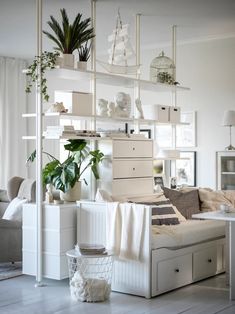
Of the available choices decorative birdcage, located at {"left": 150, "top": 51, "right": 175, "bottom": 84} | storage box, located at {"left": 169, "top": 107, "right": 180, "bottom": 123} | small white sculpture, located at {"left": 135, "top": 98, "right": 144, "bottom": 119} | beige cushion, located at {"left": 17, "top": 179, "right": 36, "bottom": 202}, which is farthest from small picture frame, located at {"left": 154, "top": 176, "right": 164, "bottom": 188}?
beige cushion, located at {"left": 17, "top": 179, "right": 36, "bottom": 202}

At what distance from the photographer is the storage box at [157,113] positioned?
621 cm

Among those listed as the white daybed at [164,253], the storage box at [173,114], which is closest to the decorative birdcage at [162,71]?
the storage box at [173,114]

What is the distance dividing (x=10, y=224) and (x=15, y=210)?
28 cm

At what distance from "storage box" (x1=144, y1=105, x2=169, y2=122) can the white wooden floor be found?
197 centimetres

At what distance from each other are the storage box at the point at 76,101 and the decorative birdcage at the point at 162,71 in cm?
128

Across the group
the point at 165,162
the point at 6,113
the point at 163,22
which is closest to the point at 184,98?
the point at 165,162

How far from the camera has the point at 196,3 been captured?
5633mm

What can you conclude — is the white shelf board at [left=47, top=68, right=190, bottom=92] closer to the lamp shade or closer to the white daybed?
the lamp shade

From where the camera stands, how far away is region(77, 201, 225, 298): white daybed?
15.3 ft

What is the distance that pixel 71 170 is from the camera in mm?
5227

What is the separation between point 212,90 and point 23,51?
9.41 ft

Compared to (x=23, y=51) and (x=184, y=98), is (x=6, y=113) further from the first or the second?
(x=184, y=98)

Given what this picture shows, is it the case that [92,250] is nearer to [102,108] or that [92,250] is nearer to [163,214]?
[163,214]

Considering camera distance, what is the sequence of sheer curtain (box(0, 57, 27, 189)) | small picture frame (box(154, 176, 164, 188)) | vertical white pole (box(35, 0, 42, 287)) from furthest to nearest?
sheer curtain (box(0, 57, 27, 189)) → small picture frame (box(154, 176, 164, 188)) → vertical white pole (box(35, 0, 42, 287))
